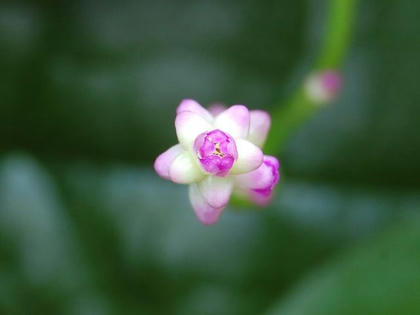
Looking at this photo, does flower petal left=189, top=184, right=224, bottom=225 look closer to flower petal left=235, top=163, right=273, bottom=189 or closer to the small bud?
flower petal left=235, top=163, right=273, bottom=189

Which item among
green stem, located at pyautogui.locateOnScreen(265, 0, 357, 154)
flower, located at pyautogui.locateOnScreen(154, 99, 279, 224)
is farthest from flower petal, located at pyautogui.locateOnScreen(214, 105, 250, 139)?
green stem, located at pyautogui.locateOnScreen(265, 0, 357, 154)

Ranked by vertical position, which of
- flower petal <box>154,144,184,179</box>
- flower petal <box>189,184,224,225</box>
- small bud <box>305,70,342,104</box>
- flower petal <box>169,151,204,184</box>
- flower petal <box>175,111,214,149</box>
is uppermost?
small bud <box>305,70,342,104</box>

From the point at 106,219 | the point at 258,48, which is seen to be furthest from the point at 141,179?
the point at 258,48

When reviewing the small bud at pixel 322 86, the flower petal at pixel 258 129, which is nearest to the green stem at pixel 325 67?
the small bud at pixel 322 86

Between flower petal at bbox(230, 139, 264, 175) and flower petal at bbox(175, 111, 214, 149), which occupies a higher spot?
flower petal at bbox(175, 111, 214, 149)

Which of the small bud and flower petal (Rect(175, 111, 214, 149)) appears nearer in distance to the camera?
flower petal (Rect(175, 111, 214, 149))

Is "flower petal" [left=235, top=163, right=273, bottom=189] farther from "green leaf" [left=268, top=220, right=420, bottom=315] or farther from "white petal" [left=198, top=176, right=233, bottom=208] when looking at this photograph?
"green leaf" [left=268, top=220, right=420, bottom=315]

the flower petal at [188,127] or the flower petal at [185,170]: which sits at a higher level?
the flower petal at [188,127]

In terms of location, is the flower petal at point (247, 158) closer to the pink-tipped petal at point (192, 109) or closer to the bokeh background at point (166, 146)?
the pink-tipped petal at point (192, 109)
